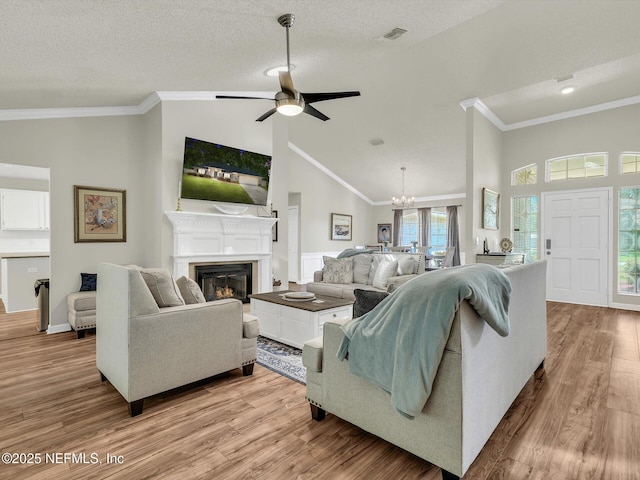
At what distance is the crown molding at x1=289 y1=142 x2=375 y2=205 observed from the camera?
8492 mm

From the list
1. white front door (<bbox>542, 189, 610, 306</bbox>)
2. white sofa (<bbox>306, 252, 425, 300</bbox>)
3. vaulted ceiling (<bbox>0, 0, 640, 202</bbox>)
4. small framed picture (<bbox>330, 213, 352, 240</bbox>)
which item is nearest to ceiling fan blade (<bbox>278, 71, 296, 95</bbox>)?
vaulted ceiling (<bbox>0, 0, 640, 202</bbox>)

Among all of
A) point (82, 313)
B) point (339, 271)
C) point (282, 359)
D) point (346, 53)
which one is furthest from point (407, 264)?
point (82, 313)

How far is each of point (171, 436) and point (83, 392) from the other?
1089 millimetres

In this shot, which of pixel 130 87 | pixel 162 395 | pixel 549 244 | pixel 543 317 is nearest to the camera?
pixel 162 395

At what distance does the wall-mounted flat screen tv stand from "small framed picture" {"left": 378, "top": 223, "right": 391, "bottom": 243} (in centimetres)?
564

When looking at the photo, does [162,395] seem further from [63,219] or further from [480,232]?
[480,232]

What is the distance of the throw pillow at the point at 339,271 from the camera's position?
506 cm

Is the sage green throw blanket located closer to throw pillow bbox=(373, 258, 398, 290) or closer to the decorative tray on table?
the decorative tray on table

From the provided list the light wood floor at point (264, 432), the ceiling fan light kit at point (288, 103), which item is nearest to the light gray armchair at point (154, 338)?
the light wood floor at point (264, 432)

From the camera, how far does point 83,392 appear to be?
8.39 ft

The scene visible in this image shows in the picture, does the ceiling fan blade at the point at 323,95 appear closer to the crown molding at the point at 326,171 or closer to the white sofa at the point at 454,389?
the white sofa at the point at 454,389

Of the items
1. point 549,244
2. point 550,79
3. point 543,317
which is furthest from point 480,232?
point 543,317

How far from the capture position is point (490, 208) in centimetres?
603

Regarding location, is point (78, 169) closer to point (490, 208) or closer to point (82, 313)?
point (82, 313)
